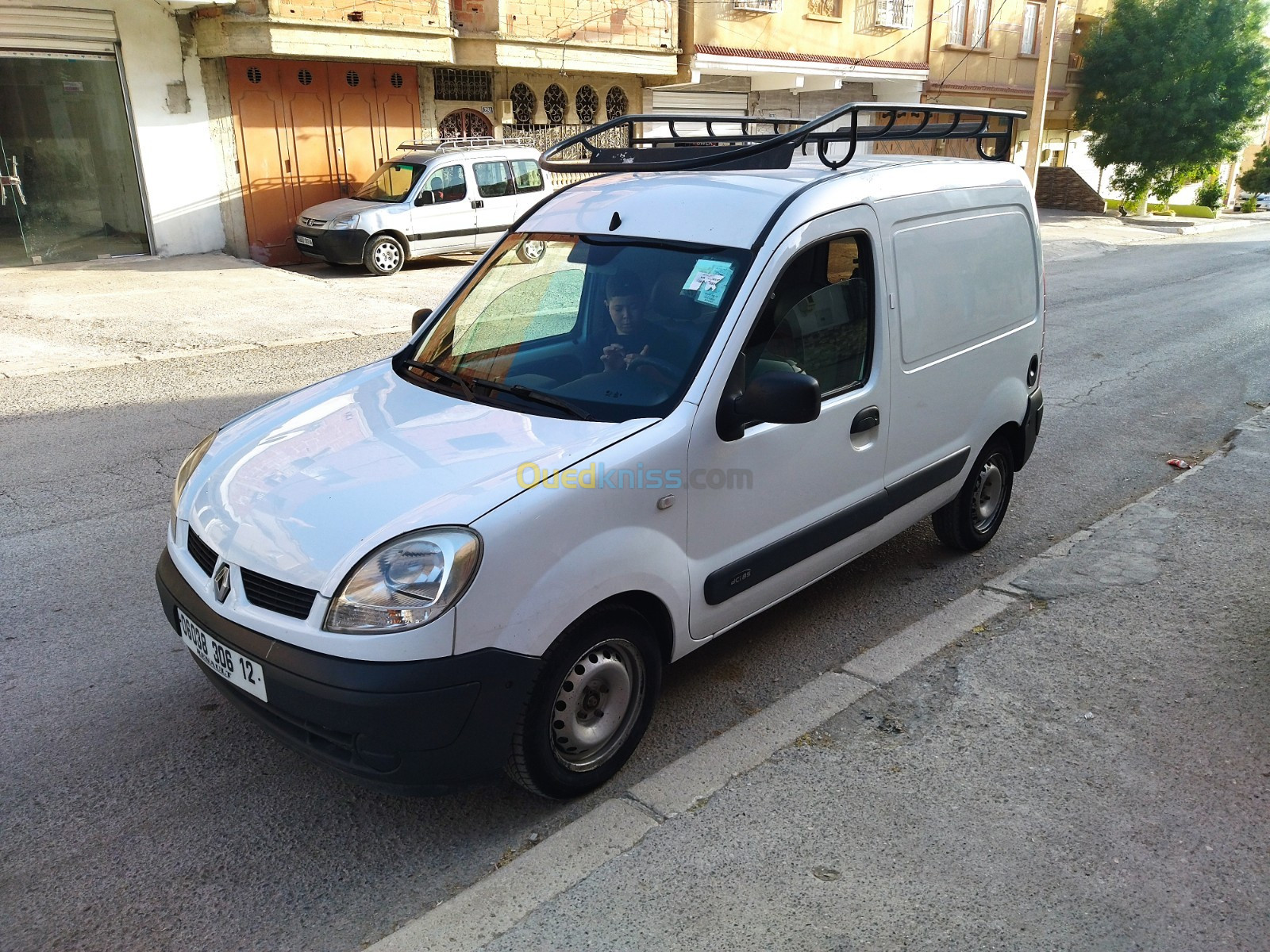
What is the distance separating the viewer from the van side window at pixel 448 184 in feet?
51.4

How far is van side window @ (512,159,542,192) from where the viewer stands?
16578 mm

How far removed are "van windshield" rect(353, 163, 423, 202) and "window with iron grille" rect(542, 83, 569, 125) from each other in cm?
528

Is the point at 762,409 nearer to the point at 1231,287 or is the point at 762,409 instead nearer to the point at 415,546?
the point at 415,546

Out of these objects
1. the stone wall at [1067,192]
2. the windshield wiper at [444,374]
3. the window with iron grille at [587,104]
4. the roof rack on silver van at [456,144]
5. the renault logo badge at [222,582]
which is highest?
the window with iron grille at [587,104]

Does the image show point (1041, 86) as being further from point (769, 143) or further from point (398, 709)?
point (398, 709)

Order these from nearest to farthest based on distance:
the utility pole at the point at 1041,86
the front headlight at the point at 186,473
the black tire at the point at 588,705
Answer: the black tire at the point at 588,705
the front headlight at the point at 186,473
the utility pole at the point at 1041,86

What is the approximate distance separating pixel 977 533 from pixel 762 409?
2.55 metres

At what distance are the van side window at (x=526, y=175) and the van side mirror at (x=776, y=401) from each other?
46.7 ft

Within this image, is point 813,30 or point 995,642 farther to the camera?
point 813,30

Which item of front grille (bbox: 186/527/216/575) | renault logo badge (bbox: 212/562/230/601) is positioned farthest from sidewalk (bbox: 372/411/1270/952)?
front grille (bbox: 186/527/216/575)

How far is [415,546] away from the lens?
109 inches

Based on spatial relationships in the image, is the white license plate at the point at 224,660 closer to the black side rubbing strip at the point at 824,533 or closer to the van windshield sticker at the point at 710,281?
the black side rubbing strip at the point at 824,533

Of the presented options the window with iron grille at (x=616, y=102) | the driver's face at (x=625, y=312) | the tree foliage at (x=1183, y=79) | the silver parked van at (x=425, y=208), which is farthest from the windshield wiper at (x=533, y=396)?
the tree foliage at (x=1183, y=79)

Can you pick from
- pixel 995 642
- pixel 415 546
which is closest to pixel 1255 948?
pixel 995 642
